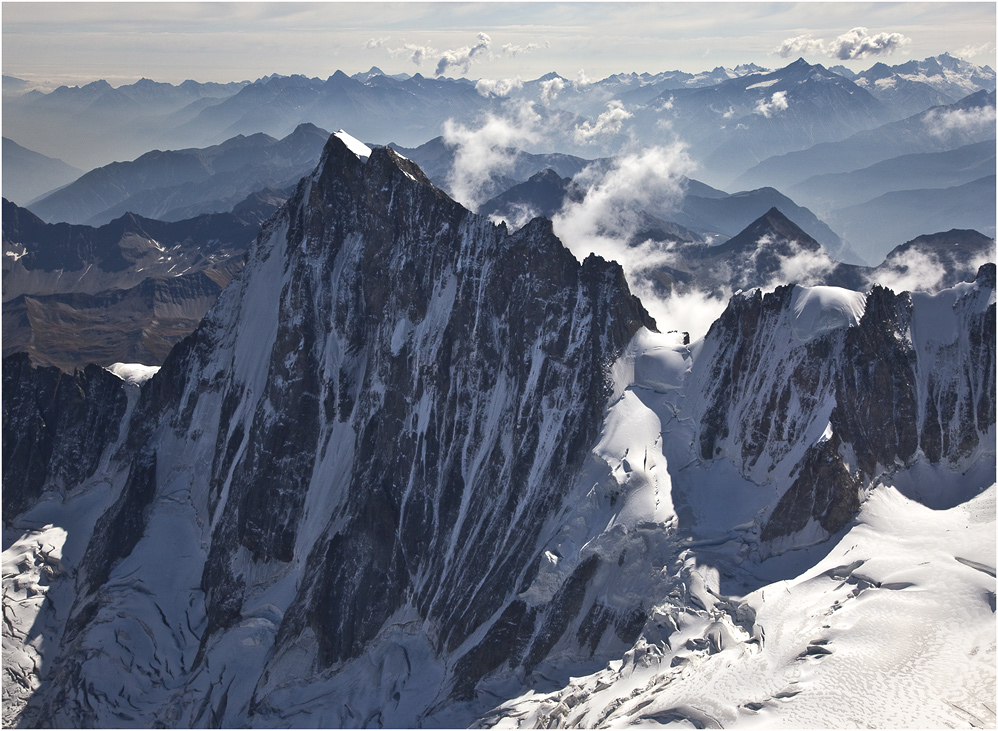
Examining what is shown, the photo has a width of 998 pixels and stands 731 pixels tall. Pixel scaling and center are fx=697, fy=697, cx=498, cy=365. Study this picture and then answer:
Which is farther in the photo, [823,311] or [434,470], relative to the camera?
[434,470]

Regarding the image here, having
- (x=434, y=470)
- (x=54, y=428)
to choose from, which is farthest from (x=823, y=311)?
(x=54, y=428)

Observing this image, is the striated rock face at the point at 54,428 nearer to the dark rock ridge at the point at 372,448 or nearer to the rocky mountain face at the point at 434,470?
the rocky mountain face at the point at 434,470

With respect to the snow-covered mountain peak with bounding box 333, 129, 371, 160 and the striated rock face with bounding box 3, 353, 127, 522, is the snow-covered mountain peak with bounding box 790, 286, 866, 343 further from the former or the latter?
the striated rock face with bounding box 3, 353, 127, 522

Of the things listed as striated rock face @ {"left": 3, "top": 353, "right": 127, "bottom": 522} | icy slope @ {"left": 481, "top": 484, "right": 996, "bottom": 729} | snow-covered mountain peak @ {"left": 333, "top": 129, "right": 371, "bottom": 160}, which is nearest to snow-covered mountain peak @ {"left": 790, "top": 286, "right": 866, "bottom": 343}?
icy slope @ {"left": 481, "top": 484, "right": 996, "bottom": 729}

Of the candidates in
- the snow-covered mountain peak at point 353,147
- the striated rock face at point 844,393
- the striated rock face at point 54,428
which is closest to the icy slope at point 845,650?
the striated rock face at point 844,393

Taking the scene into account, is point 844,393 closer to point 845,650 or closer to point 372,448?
point 845,650

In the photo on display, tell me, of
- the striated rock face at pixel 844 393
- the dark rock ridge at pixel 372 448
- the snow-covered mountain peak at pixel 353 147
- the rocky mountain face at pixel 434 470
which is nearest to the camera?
the striated rock face at pixel 844 393
